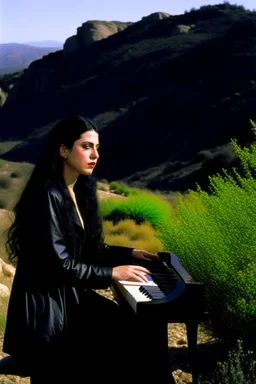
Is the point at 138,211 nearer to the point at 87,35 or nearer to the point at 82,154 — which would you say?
the point at 82,154

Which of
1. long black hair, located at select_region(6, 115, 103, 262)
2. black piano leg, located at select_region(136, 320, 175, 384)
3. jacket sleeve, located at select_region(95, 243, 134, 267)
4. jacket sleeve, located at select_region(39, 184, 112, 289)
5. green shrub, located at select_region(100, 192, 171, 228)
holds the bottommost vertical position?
green shrub, located at select_region(100, 192, 171, 228)

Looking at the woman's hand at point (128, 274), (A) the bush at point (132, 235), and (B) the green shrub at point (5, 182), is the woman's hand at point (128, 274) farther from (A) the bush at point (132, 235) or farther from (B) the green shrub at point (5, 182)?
(B) the green shrub at point (5, 182)

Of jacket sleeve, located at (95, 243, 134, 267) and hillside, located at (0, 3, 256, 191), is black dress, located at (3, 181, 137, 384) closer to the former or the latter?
jacket sleeve, located at (95, 243, 134, 267)

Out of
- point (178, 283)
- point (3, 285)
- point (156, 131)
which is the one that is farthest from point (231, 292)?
point (156, 131)

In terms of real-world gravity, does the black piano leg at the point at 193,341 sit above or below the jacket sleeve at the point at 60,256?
below

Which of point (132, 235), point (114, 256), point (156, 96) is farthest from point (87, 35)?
point (114, 256)

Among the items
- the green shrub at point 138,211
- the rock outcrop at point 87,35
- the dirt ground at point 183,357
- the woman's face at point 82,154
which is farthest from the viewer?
the rock outcrop at point 87,35

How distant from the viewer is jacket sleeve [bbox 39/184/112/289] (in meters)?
2.92

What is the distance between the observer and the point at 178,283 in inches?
116

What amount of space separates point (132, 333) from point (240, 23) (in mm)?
50604

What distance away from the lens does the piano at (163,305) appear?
2.81 metres

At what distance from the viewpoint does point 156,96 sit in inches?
1881

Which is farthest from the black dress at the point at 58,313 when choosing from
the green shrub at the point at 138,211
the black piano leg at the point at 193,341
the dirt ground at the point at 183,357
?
the green shrub at the point at 138,211

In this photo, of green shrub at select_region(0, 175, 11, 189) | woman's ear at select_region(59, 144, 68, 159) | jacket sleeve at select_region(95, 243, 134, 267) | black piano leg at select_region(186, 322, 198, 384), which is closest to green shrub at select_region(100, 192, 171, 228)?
jacket sleeve at select_region(95, 243, 134, 267)
